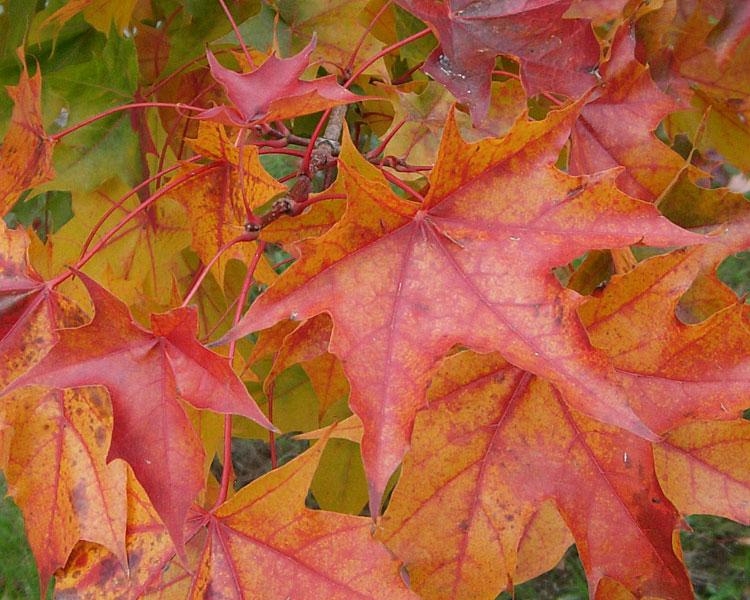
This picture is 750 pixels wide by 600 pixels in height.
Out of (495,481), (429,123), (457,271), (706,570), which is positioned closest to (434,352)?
(457,271)

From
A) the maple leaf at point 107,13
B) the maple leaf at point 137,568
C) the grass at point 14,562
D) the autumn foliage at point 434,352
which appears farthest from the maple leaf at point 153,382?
the grass at point 14,562

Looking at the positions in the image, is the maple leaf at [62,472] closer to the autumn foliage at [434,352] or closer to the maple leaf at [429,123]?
the autumn foliage at [434,352]

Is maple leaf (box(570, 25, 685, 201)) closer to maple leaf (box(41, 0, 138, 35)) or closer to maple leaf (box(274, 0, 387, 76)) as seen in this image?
maple leaf (box(274, 0, 387, 76))

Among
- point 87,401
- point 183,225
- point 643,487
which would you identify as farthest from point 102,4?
point 643,487

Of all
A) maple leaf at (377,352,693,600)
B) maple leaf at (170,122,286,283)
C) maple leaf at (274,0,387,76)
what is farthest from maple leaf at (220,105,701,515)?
maple leaf at (274,0,387,76)

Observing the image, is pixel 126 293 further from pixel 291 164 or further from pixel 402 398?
pixel 291 164

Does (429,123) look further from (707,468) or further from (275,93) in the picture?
(707,468)

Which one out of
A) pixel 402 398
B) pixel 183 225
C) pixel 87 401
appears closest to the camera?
pixel 402 398
